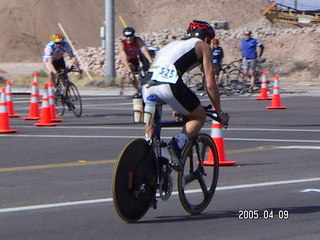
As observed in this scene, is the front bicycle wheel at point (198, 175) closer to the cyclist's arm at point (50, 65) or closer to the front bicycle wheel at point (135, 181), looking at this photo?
the front bicycle wheel at point (135, 181)

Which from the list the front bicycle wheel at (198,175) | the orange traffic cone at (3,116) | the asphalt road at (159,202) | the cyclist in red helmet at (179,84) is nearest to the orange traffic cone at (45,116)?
the asphalt road at (159,202)

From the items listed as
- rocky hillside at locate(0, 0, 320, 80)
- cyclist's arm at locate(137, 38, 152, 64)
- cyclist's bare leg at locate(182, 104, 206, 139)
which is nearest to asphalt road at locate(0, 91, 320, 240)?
cyclist's bare leg at locate(182, 104, 206, 139)

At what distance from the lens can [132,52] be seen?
18.9 metres

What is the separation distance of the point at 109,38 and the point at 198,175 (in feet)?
82.8

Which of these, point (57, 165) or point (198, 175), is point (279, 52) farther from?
point (198, 175)

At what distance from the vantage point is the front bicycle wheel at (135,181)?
7750mm

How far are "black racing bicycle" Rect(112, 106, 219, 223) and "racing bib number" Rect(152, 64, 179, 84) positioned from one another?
0.41m

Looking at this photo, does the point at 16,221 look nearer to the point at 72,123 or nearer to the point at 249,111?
the point at 72,123

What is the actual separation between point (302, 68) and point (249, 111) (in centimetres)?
2282

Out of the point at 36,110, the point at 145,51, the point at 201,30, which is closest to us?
the point at 201,30

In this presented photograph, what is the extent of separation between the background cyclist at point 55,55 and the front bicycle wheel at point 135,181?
1195 centimetres

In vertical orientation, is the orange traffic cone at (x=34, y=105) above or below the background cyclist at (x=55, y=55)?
below

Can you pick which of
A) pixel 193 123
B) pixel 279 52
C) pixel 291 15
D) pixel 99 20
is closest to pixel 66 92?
pixel 193 123

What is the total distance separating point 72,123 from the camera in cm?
1856
